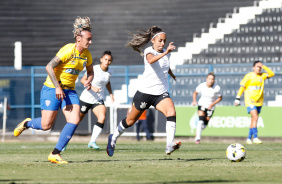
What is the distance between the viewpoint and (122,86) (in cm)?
Result: 2319

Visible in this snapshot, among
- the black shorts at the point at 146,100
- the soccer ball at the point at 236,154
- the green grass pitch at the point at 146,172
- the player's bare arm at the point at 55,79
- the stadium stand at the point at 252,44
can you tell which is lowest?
the green grass pitch at the point at 146,172

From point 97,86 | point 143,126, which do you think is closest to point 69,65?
point 97,86

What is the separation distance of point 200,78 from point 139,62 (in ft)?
24.9

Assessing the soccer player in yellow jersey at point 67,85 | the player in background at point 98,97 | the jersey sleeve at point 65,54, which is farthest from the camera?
the player in background at point 98,97

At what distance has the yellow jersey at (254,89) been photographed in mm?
17641

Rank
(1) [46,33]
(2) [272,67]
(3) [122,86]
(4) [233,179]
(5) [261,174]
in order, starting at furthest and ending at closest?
(1) [46,33]
(3) [122,86]
(2) [272,67]
(5) [261,174]
(4) [233,179]

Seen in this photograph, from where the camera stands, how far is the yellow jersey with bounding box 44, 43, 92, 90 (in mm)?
9781

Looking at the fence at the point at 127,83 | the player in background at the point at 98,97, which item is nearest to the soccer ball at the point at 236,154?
the player in background at the point at 98,97

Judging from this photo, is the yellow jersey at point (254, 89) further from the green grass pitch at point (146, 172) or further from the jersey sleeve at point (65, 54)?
the jersey sleeve at point (65, 54)

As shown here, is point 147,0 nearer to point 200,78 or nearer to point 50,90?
point 200,78

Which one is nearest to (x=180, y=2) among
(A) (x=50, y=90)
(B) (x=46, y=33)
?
(B) (x=46, y=33)

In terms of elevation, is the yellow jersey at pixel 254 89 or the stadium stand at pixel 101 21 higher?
the stadium stand at pixel 101 21

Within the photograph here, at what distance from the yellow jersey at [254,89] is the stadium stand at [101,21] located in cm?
1225

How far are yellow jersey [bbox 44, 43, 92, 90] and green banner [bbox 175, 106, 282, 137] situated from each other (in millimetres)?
11668
